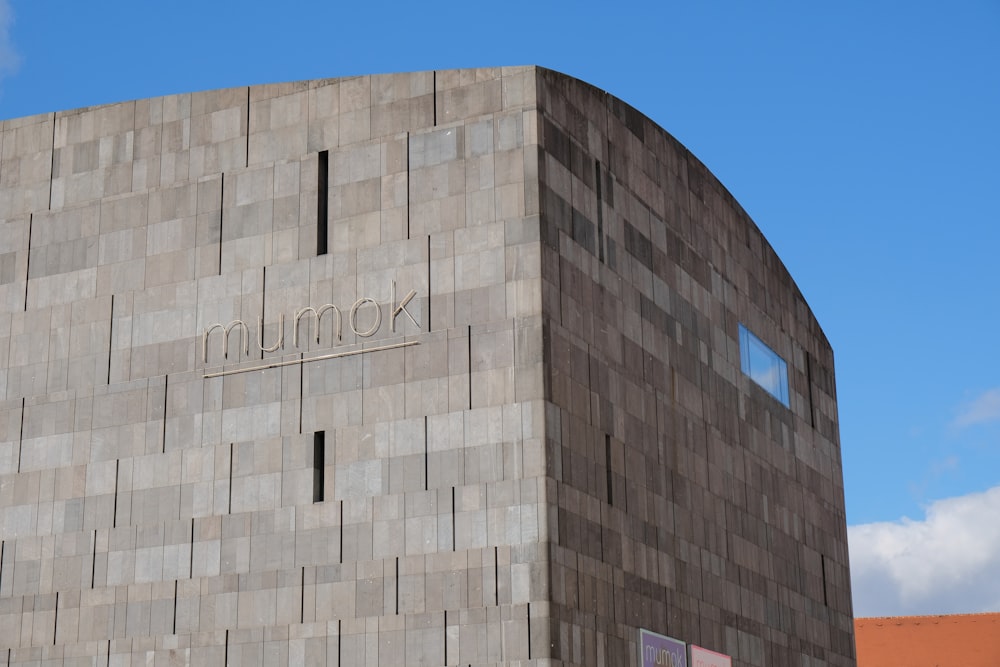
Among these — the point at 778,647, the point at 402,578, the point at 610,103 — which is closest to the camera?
the point at 402,578

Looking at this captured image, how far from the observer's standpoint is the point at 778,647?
1847 inches

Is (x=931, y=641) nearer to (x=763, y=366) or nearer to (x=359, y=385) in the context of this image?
(x=763, y=366)

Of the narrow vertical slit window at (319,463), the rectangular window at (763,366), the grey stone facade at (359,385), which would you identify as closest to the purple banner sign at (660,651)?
the grey stone facade at (359,385)

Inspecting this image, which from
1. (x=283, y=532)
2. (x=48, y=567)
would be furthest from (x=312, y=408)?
(x=48, y=567)

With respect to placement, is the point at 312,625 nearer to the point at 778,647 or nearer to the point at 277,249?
the point at 277,249

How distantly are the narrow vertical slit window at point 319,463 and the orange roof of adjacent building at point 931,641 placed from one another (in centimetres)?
5594

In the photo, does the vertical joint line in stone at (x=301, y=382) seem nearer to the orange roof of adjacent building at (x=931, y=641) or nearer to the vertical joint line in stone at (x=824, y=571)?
the vertical joint line in stone at (x=824, y=571)

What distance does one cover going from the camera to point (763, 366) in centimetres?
4969

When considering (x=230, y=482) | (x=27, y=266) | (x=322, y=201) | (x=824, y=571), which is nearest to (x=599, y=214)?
(x=322, y=201)

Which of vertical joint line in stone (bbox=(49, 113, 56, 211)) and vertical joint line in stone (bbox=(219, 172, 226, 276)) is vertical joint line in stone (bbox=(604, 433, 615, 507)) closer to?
vertical joint line in stone (bbox=(219, 172, 226, 276))

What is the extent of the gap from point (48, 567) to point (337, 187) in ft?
40.4

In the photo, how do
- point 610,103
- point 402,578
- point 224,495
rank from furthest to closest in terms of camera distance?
point 610,103, point 224,495, point 402,578

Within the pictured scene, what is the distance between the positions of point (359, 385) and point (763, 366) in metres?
17.2

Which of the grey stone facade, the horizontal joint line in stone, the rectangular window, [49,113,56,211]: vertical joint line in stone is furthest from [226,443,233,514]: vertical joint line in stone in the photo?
the rectangular window
